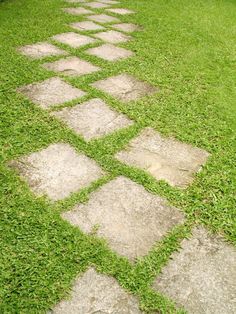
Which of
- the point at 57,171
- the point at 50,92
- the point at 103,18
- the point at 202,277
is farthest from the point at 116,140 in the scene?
the point at 103,18

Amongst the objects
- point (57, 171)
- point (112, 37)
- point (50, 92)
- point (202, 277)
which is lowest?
point (202, 277)

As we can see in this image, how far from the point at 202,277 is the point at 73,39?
163 inches

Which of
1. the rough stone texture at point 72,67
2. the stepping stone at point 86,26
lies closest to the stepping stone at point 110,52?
the rough stone texture at point 72,67

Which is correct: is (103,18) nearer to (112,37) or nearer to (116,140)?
(112,37)

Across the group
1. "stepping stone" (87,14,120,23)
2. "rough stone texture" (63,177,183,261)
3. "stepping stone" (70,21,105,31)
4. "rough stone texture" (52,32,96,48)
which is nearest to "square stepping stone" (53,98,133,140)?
"rough stone texture" (63,177,183,261)

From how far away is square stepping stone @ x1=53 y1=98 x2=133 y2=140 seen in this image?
3.40 meters

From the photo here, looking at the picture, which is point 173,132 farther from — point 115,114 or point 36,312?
point 36,312

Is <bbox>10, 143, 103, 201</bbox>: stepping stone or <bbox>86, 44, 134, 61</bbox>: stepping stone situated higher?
<bbox>86, 44, 134, 61</bbox>: stepping stone

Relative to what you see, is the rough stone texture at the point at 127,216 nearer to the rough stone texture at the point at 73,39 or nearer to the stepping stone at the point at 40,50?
the stepping stone at the point at 40,50

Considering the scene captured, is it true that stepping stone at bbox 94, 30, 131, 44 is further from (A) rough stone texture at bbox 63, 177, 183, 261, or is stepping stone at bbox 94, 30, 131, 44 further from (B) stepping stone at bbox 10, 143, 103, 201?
(A) rough stone texture at bbox 63, 177, 183, 261

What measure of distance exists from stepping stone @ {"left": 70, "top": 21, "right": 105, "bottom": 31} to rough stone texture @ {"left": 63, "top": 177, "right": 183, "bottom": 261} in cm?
371

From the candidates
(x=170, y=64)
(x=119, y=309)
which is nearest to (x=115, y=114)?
(x=170, y=64)

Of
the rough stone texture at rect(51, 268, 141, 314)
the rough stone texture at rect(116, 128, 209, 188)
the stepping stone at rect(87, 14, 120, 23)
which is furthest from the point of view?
the stepping stone at rect(87, 14, 120, 23)

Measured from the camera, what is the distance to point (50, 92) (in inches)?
154
